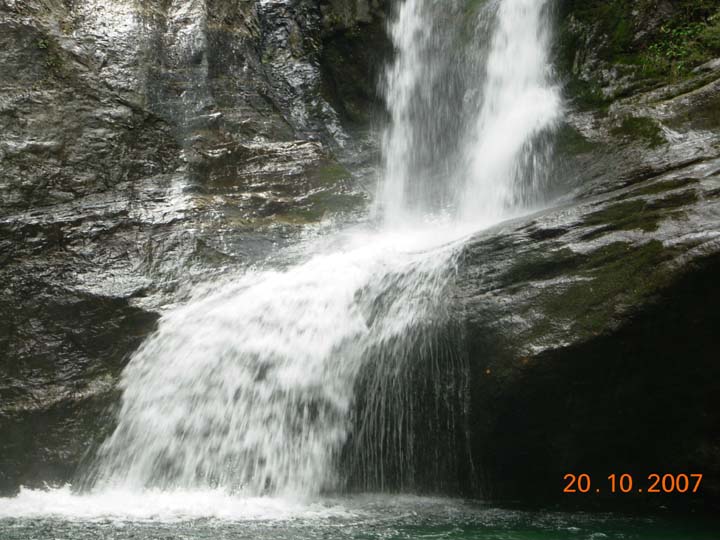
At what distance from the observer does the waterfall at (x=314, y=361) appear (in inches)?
205

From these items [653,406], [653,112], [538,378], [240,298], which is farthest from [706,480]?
[240,298]

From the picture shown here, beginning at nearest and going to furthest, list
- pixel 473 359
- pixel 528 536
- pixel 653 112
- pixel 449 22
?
pixel 528 536 < pixel 473 359 < pixel 653 112 < pixel 449 22

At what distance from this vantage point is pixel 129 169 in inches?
333

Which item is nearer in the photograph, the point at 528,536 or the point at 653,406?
the point at 528,536

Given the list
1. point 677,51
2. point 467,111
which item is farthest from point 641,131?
point 467,111

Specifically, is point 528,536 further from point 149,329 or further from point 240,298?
point 149,329

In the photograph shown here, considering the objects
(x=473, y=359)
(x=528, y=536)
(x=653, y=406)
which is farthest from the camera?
(x=473, y=359)

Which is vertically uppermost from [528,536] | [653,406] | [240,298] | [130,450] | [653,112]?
[653,112]

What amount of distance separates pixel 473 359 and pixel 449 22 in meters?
7.48

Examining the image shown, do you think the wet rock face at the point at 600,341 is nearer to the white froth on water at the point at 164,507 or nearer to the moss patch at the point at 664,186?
the moss patch at the point at 664,186

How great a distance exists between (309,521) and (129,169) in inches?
237

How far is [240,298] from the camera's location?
6852 mm

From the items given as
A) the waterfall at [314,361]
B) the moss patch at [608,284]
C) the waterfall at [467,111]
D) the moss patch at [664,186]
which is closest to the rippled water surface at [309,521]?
the waterfall at [314,361]

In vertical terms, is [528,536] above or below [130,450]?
below
